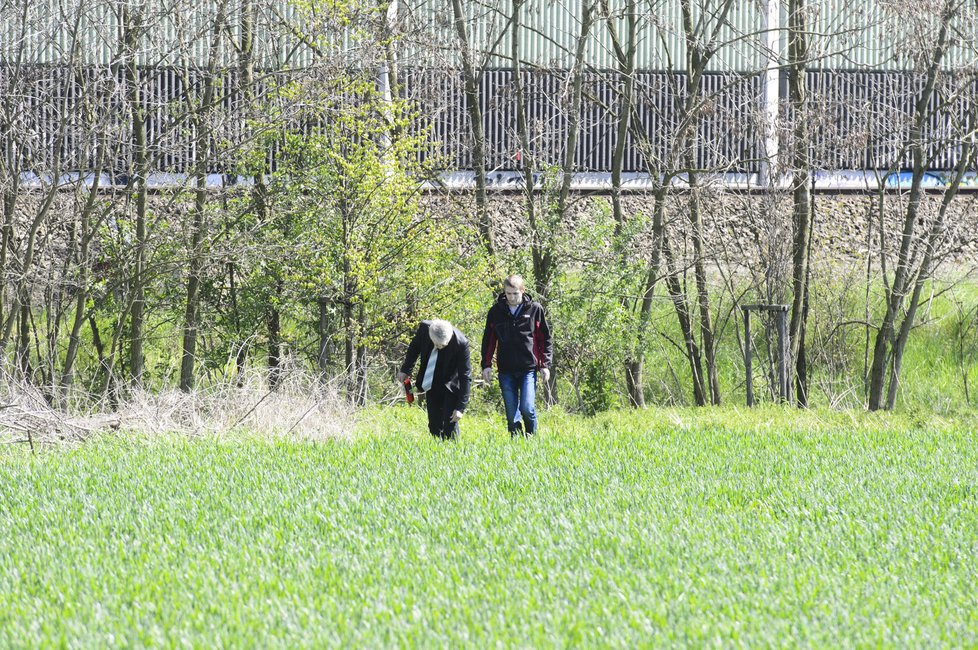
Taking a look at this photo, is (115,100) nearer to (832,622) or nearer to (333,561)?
(333,561)

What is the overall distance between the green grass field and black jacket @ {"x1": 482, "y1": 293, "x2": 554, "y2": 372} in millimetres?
764

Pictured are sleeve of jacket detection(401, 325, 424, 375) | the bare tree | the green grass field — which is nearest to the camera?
the green grass field

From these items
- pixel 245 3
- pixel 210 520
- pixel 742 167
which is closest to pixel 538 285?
pixel 742 167

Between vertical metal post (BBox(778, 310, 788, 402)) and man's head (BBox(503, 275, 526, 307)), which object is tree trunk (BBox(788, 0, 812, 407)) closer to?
vertical metal post (BBox(778, 310, 788, 402))

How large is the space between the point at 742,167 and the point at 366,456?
8.77 meters

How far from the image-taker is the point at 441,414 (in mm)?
10234

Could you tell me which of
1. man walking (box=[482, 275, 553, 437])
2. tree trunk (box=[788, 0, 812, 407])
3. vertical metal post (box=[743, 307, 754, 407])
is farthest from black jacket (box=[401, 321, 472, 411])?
tree trunk (box=[788, 0, 812, 407])

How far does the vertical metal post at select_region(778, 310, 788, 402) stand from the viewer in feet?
46.9

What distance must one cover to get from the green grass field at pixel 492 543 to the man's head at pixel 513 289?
1.27 m

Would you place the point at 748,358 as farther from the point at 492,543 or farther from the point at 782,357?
the point at 492,543

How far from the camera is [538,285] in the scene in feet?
48.5

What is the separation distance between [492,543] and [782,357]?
8820 millimetres

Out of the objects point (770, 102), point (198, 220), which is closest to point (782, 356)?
point (770, 102)

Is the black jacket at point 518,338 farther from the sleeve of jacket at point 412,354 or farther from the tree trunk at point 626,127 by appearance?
the tree trunk at point 626,127
